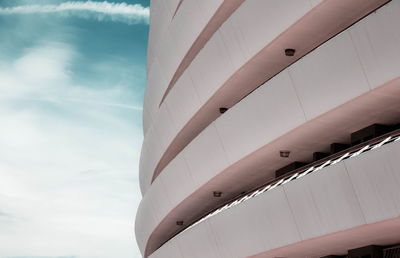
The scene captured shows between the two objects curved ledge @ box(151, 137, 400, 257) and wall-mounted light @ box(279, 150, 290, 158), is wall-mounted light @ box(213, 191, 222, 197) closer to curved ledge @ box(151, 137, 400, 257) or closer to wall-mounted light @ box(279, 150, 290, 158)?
curved ledge @ box(151, 137, 400, 257)

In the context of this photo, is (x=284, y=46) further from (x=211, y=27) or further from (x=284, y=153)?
(x=211, y=27)

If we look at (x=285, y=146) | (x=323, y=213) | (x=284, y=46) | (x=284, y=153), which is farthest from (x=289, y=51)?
(x=323, y=213)

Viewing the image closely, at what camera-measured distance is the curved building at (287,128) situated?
16.7m

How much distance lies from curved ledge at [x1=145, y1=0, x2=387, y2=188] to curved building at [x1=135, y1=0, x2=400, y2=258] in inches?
2.0

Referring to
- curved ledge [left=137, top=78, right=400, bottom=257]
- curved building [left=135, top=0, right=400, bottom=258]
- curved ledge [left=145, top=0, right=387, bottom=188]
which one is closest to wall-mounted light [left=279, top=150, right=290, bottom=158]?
curved building [left=135, top=0, right=400, bottom=258]

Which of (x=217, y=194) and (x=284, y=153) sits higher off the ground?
(x=217, y=194)

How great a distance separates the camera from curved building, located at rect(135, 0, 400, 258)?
16672mm

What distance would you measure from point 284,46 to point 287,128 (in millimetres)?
3272

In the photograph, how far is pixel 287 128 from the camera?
2016cm

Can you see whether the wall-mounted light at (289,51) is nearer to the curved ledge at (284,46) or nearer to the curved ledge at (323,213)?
the curved ledge at (284,46)

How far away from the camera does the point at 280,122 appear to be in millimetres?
20438

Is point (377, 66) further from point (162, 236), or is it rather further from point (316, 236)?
point (162, 236)

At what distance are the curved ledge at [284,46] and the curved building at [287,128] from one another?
5 cm

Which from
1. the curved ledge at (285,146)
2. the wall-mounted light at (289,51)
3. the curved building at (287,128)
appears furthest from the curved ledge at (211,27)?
the curved ledge at (285,146)
